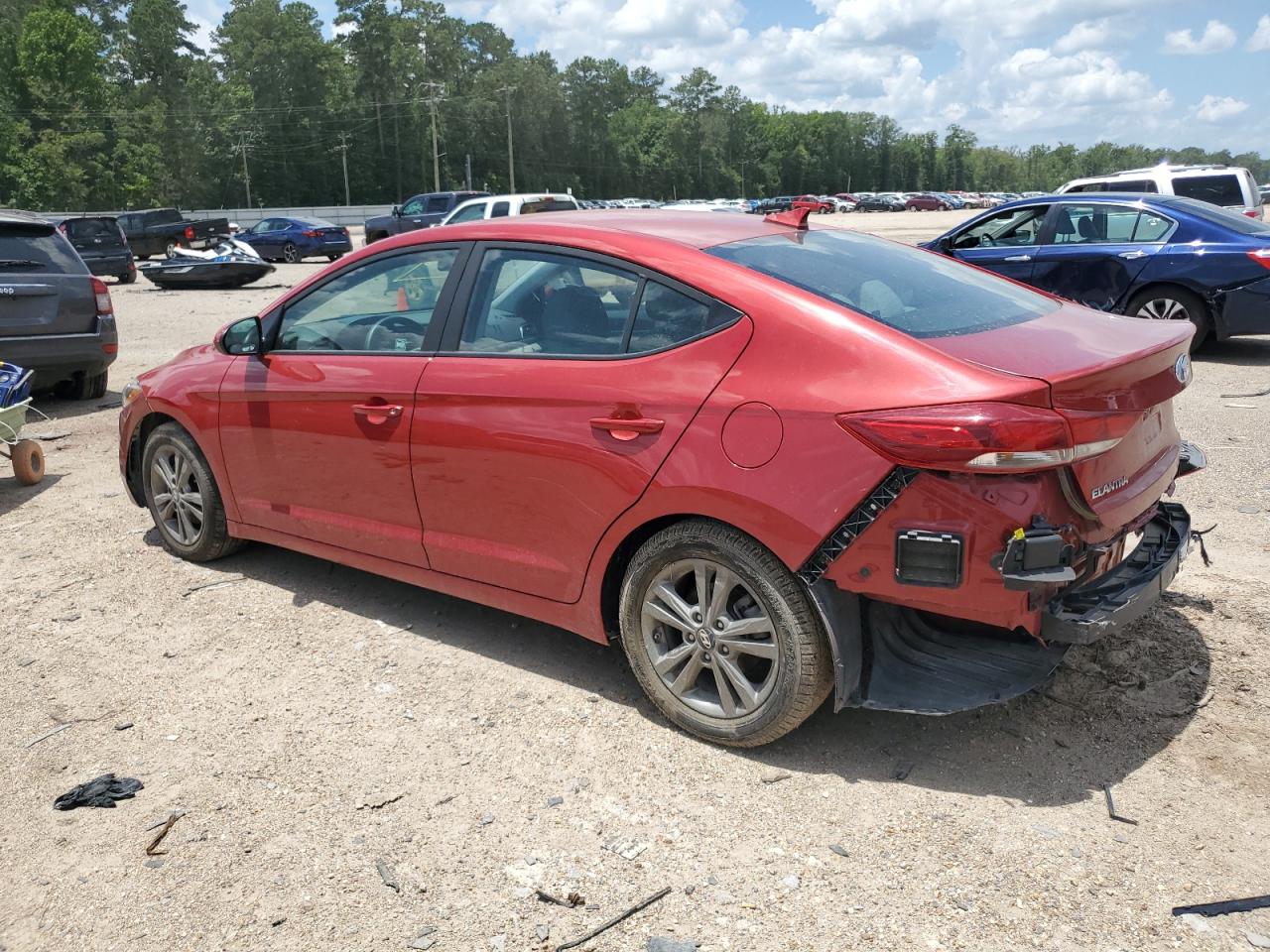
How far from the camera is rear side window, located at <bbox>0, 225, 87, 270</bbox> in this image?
356 inches

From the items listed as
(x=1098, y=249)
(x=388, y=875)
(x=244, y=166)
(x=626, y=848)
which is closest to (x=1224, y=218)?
(x=1098, y=249)

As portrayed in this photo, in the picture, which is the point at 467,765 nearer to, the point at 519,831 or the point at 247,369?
the point at 519,831

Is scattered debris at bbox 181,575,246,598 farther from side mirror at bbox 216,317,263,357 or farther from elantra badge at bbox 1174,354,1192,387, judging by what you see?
elantra badge at bbox 1174,354,1192,387

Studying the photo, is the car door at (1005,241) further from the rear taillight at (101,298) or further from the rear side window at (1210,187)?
the rear taillight at (101,298)

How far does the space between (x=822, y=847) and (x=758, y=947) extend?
1.53 feet

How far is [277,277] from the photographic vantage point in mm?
25312

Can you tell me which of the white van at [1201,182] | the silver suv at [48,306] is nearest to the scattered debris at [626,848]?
the silver suv at [48,306]

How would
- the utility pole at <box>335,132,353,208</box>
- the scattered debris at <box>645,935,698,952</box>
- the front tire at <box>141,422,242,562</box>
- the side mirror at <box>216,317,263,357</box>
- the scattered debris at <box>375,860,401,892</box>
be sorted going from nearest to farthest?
the scattered debris at <box>645,935,698,952</box> < the scattered debris at <box>375,860,401,892</box> < the side mirror at <box>216,317,263,357</box> < the front tire at <box>141,422,242,562</box> < the utility pole at <box>335,132,353,208</box>

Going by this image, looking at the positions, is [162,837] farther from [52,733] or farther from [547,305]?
[547,305]

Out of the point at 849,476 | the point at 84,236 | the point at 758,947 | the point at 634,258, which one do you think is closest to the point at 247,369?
the point at 634,258

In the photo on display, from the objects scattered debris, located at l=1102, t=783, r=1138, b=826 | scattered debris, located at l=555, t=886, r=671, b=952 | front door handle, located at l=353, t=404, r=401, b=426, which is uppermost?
front door handle, located at l=353, t=404, r=401, b=426

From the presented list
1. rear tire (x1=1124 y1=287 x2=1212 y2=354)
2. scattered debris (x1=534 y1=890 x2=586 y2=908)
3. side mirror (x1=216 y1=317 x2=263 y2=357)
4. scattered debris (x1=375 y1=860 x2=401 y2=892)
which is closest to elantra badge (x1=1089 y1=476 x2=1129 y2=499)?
scattered debris (x1=534 y1=890 x2=586 y2=908)

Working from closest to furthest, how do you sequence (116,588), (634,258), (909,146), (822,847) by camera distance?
(822,847), (634,258), (116,588), (909,146)

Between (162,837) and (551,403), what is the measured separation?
1.81 meters
